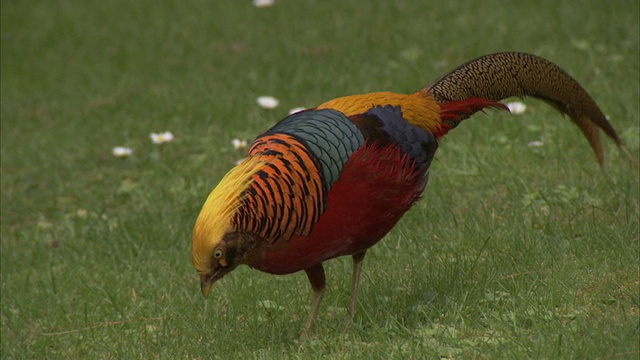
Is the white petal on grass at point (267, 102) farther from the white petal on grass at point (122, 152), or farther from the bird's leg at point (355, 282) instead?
the bird's leg at point (355, 282)

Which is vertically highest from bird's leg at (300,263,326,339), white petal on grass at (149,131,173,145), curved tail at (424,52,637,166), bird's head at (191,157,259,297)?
curved tail at (424,52,637,166)

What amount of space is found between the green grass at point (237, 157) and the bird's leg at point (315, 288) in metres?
0.07

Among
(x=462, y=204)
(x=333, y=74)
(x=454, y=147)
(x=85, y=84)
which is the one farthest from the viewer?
(x=85, y=84)

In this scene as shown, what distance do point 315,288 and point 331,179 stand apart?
62cm

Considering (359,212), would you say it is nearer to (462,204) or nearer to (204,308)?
(204,308)

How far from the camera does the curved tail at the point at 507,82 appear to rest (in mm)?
3877

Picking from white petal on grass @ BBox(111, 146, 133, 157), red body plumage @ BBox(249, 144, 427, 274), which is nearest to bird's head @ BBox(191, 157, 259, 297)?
red body plumage @ BBox(249, 144, 427, 274)

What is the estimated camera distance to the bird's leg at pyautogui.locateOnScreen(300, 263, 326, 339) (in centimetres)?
361

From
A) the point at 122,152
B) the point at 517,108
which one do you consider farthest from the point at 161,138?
the point at 517,108

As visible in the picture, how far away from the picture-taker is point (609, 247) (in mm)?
3824

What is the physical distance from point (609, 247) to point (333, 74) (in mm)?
3520

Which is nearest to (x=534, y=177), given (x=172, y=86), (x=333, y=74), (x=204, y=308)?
(x=204, y=308)

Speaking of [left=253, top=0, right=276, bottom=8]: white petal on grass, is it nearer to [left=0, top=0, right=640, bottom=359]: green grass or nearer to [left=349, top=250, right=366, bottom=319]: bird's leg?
[left=0, top=0, right=640, bottom=359]: green grass

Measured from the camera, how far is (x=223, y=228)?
2990mm
